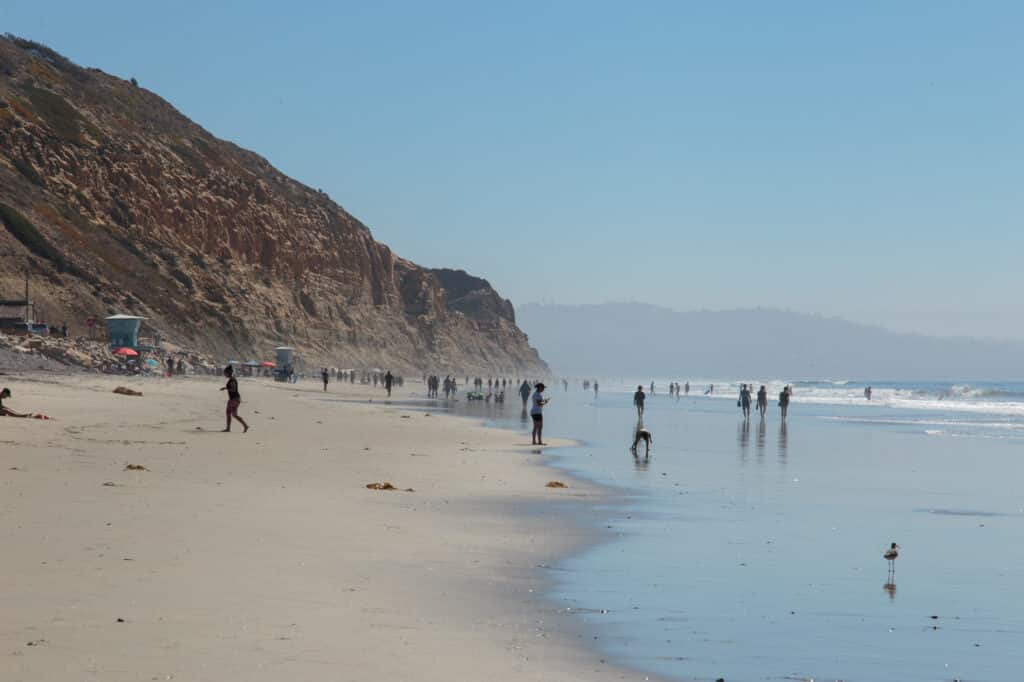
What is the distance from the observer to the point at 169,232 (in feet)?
287

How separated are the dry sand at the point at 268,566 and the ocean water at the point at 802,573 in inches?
27.3

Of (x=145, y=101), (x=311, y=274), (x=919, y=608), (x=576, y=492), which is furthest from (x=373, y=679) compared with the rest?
(x=145, y=101)

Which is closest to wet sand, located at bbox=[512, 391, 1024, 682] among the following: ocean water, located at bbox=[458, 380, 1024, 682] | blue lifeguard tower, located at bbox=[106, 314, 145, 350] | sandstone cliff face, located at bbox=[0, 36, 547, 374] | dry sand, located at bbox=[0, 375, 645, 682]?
ocean water, located at bbox=[458, 380, 1024, 682]

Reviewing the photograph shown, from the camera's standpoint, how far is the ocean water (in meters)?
7.46

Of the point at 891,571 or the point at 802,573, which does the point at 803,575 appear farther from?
the point at 891,571

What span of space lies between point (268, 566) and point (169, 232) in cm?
8288

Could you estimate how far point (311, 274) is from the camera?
4156 inches

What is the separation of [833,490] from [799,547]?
6956 mm

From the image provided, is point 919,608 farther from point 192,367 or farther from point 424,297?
point 424,297

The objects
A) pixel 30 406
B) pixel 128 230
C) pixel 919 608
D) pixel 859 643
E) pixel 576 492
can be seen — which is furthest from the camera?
pixel 128 230

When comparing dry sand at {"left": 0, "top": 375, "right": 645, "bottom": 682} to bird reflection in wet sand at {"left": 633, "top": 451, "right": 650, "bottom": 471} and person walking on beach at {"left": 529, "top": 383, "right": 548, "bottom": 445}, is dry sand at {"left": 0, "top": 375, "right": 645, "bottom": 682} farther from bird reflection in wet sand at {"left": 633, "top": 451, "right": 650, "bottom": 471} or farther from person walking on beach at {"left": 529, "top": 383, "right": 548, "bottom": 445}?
person walking on beach at {"left": 529, "top": 383, "right": 548, "bottom": 445}

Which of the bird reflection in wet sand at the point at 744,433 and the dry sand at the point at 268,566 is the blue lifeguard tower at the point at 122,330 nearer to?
the bird reflection in wet sand at the point at 744,433

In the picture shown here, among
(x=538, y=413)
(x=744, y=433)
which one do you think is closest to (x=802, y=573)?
(x=538, y=413)

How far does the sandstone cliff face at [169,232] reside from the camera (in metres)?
73.2
